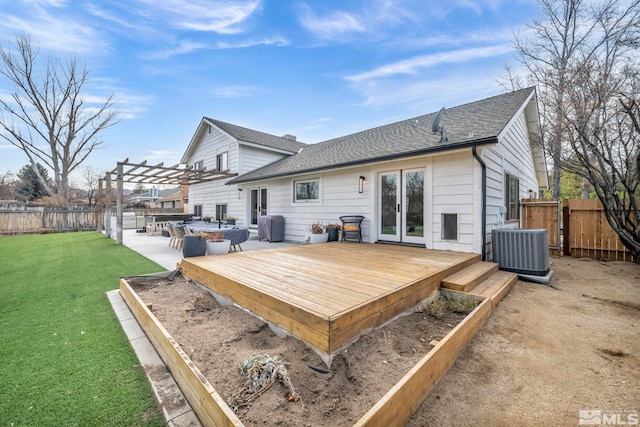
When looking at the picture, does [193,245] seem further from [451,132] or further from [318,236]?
[451,132]

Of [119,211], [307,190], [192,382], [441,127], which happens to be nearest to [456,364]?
[192,382]

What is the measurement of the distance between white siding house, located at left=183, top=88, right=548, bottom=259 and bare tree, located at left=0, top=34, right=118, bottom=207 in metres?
16.5

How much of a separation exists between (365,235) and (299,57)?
7.68 meters

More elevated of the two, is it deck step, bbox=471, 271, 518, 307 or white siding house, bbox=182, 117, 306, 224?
white siding house, bbox=182, 117, 306, 224

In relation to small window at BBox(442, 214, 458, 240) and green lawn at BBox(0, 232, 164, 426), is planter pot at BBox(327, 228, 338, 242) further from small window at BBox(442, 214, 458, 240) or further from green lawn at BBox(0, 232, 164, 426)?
green lawn at BBox(0, 232, 164, 426)

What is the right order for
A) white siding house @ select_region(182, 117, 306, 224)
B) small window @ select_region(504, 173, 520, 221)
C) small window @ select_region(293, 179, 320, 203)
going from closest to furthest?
1. small window @ select_region(504, 173, 520, 221)
2. small window @ select_region(293, 179, 320, 203)
3. white siding house @ select_region(182, 117, 306, 224)

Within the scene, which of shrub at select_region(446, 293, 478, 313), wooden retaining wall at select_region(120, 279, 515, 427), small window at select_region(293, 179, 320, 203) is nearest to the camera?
wooden retaining wall at select_region(120, 279, 515, 427)

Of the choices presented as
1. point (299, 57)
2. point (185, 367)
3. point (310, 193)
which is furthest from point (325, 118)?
point (185, 367)

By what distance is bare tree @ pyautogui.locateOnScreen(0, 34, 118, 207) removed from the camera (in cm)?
1627

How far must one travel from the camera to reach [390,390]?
5.13 ft

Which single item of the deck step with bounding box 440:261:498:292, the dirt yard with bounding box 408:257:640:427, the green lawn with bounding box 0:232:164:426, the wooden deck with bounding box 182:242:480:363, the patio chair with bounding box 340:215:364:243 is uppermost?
the patio chair with bounding box 340:215:364:243

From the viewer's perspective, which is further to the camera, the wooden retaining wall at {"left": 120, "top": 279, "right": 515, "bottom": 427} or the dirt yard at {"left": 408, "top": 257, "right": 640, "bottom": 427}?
the dirt yard at {"left": 408, "top": 257, "right": 640, "bottom": 427}

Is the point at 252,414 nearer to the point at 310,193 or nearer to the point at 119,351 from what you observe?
the point at 119,351

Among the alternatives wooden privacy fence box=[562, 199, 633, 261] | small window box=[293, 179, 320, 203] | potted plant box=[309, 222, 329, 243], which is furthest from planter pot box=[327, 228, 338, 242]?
wooden privacy fence box=[562, 199, 633, 261]
